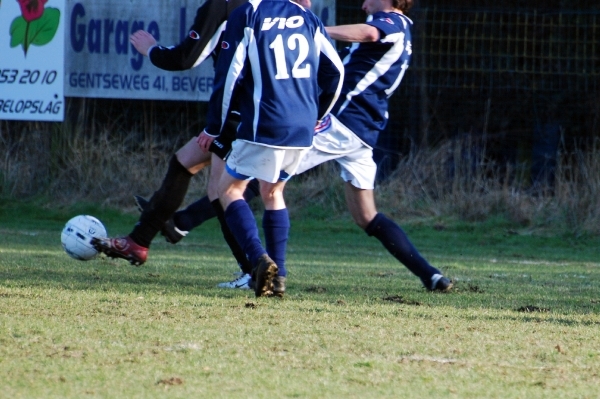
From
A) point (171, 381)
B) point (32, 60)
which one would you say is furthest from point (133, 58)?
point (171, 381)

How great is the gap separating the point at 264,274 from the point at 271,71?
3.39 ft

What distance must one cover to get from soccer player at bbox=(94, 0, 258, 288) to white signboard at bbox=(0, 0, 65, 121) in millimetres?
7147

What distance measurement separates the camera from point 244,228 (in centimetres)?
562

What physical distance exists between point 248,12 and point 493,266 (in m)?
3.84

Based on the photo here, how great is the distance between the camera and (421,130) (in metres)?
14.4

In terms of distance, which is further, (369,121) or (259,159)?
(369,121)

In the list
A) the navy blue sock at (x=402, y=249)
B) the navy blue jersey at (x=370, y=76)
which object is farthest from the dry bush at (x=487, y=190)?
the navy blue jersey at (x=370, y=76)

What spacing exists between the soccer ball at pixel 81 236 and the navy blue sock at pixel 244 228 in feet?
3.81

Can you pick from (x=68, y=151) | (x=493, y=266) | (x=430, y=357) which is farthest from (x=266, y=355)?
(x=68, y=151)

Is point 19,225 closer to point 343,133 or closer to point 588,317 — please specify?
point 343,133

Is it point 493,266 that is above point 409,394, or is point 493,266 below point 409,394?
below

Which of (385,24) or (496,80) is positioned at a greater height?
(385,24)

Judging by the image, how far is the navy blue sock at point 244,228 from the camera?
5488mm

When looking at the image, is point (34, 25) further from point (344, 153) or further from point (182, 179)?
point (344, 153)
